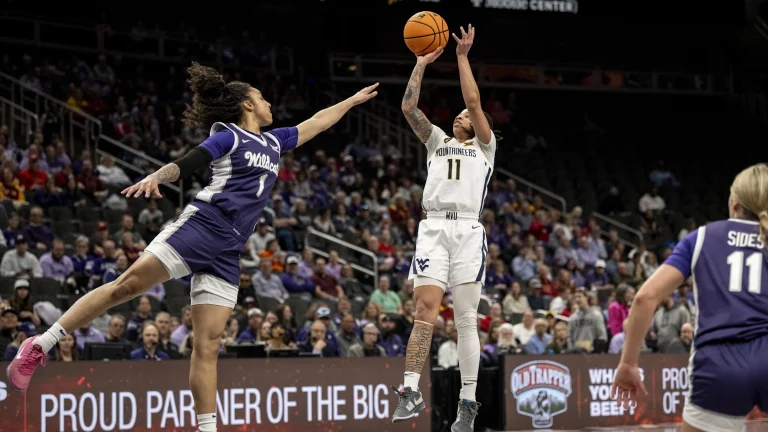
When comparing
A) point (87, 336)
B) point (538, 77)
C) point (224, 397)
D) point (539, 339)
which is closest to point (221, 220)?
point (224, 397)

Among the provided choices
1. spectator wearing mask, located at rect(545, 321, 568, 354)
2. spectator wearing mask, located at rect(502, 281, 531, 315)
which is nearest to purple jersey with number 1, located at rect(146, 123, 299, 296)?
spectator wearing mask, located at rect(545, 321, 568, 354)

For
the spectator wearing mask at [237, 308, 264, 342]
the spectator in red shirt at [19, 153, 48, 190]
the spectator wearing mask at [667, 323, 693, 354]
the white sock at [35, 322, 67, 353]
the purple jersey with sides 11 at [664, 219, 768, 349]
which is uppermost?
the spectator in red shirt at [19, 153, 48, 190]

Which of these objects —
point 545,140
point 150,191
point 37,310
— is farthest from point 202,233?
point 545,140

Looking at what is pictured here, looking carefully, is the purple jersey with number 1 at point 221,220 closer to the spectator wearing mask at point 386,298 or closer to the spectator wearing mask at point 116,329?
the spectator wearing mask at point 116,329

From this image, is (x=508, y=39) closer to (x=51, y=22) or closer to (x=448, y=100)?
(x=448, y=100)

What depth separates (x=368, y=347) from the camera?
13.2 meters

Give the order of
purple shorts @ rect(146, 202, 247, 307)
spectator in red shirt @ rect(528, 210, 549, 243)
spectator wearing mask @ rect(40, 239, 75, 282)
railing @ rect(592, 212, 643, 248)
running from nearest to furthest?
purple shorts @ rect(146, 202, 247, 307), spectator wearing mask @ rect(40, 239, 75, 282), spectator in red shirt @ rect(528, 210, 549, 243), railing @ rect(592, 212, 643, 248)

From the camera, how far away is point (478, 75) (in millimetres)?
27016

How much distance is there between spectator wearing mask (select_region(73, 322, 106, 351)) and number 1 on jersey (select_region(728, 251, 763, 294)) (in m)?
9.35

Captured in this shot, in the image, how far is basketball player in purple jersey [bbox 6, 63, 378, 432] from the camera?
20.5ft

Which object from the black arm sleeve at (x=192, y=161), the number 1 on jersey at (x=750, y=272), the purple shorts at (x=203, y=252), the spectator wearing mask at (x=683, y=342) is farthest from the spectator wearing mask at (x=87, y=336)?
the number 1 on jersey at (x=750, y=272)

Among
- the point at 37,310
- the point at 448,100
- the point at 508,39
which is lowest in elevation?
the point at 37,310

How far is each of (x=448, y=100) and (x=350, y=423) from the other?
1645cm

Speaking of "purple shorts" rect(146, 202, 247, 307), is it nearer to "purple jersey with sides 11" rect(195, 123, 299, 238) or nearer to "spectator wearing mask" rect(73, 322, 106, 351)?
"purple jersey with sides 11" rect(195, 123, 299, 238)
